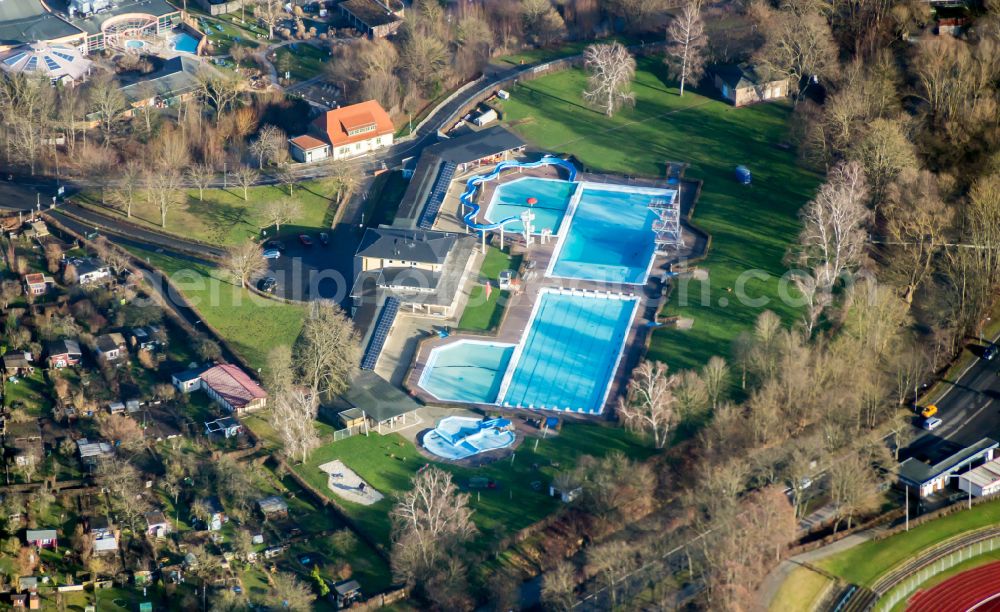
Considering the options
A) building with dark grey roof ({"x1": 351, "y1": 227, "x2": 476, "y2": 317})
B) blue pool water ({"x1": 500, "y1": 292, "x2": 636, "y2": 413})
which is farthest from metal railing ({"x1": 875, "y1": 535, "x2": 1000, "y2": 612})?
building with dark grey roof ({"x1": 351, "y1": 227, "x2": 476, "y2": 317})

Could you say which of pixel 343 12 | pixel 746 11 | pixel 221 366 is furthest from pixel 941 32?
pixel 221 366

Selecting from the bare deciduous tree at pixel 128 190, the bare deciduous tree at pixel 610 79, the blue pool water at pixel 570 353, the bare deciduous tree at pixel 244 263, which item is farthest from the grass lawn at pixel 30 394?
the bare deciduous tree at pixel 610 79

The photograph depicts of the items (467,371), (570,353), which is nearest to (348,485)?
(467,371)

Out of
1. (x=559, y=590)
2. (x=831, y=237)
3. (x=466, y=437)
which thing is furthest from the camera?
(x=831, y=237)

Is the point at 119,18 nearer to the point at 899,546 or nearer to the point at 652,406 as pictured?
the point at 652,406

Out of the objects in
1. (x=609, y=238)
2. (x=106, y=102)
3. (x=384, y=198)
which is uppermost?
(x=106, y=102)

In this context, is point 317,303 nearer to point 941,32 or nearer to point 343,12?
point 343,12
